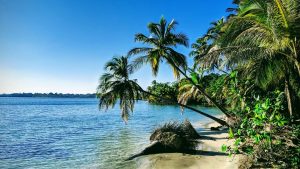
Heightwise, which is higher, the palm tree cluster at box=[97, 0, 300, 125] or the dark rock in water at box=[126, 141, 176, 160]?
the palm tree cluster at box=[97, 0, 300, 125]

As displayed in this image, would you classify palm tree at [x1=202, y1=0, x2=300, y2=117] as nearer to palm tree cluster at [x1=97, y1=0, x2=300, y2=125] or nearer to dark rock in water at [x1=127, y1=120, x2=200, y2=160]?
palm tree cluster at [x1=97, y1=0, x2=300, y2=125]

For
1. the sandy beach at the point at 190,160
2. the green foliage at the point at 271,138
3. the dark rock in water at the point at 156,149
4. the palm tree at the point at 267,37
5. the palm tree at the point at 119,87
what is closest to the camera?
the green foliage at the point at 271,138

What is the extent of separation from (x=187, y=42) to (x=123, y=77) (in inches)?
220

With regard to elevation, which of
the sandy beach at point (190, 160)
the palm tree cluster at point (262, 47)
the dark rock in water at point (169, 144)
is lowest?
the sandy beach at point (190, 160)

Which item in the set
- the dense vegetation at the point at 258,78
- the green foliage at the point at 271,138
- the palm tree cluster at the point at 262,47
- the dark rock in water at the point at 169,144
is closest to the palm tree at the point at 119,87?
the dense vegetation at the point at 258,78

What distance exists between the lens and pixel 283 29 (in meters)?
8.92

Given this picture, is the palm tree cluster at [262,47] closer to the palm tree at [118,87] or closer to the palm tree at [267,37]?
the palm tree at [267,37]

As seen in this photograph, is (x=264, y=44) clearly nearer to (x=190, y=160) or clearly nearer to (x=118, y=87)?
(x=190, y=160)

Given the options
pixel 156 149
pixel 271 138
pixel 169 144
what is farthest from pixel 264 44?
pixel 156 149

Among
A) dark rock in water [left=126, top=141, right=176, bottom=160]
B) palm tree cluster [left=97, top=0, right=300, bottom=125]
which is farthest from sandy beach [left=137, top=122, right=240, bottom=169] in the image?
palm tree cluster [left=97, top=0, right=300, bottom=125]

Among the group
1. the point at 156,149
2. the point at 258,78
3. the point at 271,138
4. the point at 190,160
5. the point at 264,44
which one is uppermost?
the point at 264,44

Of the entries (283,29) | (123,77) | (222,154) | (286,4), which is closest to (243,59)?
(283,29)

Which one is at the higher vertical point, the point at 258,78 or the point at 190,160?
the point at 258,78

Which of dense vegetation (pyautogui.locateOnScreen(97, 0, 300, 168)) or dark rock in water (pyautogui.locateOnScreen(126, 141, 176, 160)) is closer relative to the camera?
dense vegetation (pyautogui.locateOnScreen(97, 0, 300, 168))
